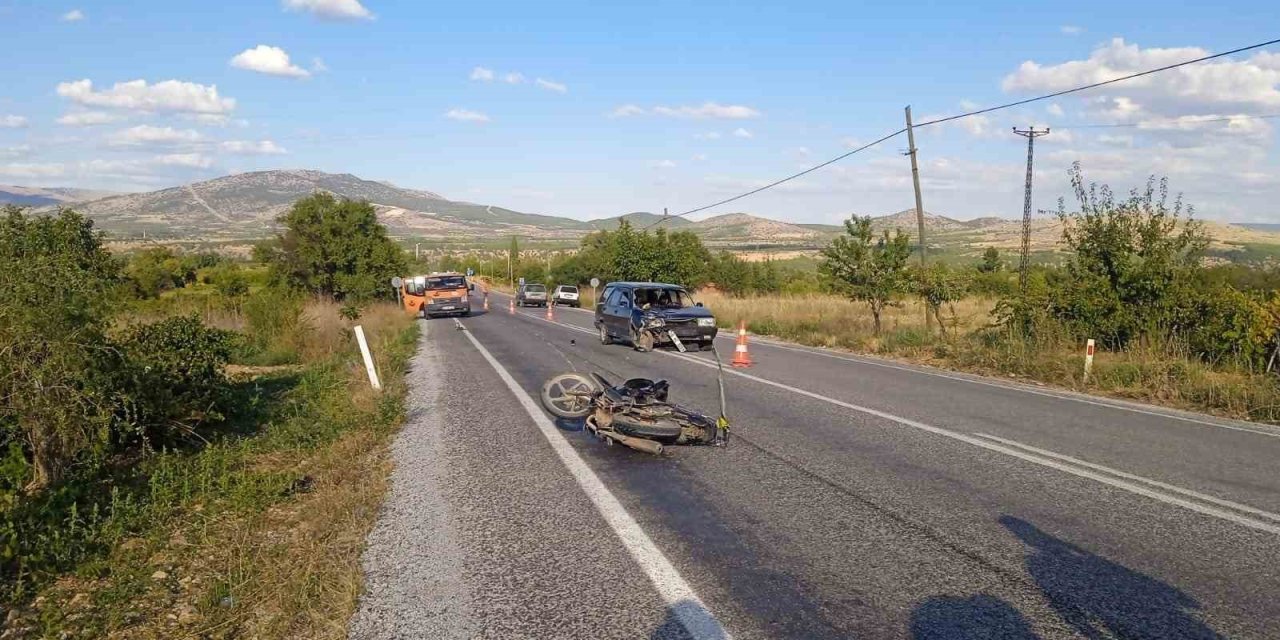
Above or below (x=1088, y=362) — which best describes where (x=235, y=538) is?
below

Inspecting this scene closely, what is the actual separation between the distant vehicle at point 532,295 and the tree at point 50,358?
4711 cm

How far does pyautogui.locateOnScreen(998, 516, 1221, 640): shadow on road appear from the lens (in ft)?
13.7

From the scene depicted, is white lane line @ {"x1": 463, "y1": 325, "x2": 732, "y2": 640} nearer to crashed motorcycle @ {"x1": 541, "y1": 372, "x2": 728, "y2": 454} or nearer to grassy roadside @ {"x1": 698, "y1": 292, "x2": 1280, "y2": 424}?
crashed motorcycle @ {"x1": 541, "y1": 372, "x2": 728, "y2": 454}

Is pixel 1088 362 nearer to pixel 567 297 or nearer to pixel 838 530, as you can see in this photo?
pixel 838 530

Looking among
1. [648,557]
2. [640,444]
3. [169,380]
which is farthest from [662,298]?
[648,557]

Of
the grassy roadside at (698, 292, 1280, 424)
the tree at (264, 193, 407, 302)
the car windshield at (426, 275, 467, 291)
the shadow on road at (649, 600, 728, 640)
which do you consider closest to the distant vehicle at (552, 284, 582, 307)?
the tree at (264, 193, 407, 302)

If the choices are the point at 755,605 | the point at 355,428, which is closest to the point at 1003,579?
the point at 755,605

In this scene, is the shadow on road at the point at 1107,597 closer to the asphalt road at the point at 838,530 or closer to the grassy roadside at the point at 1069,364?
the asphalt road at the point at 838,530

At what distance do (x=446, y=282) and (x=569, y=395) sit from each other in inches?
1175

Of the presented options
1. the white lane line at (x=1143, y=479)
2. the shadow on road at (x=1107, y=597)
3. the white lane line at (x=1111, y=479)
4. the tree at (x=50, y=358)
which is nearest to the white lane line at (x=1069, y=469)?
the white lane line at (x=1111, y=479)

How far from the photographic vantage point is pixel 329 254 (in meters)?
43.6

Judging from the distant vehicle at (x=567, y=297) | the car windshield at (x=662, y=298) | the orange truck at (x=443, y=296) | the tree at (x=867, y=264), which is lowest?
the distant vehicle at (x=567, y=297)

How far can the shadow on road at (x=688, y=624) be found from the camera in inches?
161

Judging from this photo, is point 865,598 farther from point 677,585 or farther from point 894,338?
point 894,338
